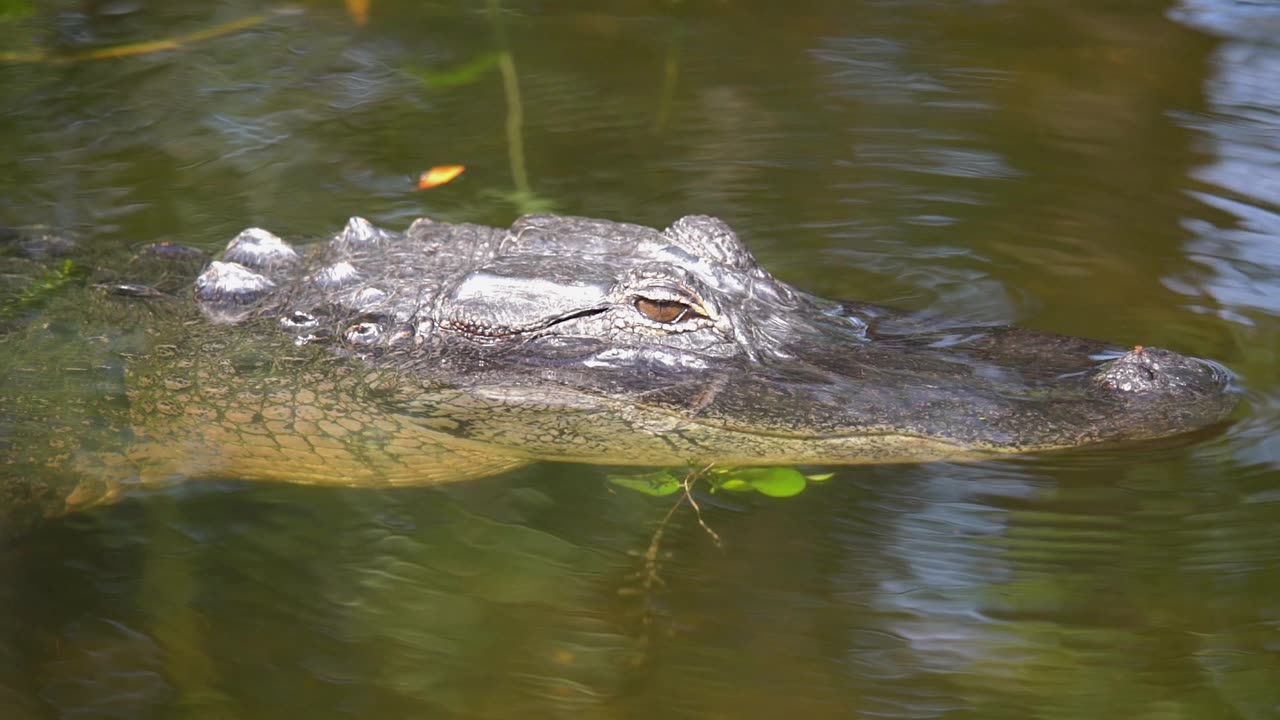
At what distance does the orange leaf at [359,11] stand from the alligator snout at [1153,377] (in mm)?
5343

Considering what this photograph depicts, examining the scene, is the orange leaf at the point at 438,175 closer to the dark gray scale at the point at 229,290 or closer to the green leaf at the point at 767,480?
the dark gray scale at the point at 229,290

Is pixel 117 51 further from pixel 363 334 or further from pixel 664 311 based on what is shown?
pixel 664 311

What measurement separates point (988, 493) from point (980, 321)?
0.96 m

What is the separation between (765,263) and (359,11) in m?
4.00

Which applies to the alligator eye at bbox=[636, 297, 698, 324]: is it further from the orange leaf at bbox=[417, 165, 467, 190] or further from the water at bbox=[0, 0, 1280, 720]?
the orange leaf at bbox=[417, 165, 467, 190]

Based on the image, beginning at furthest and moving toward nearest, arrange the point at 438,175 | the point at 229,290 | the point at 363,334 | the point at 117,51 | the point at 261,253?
the point at 117,51 < the point at 438,175 < the point at 261,253 < the point at 229,290 < the point at 363,334

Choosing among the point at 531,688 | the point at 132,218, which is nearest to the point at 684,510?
the point at 531,688

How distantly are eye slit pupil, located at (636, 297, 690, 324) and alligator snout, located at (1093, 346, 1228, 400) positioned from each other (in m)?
1.17

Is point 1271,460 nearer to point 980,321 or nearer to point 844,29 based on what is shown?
point 980,321

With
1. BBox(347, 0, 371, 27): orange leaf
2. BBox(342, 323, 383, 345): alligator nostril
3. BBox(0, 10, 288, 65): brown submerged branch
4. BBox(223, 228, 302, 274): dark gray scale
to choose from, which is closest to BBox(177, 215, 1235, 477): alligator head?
BBox(342, 323, 383, 345): alligator nostril

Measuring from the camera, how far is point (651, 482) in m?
3.35

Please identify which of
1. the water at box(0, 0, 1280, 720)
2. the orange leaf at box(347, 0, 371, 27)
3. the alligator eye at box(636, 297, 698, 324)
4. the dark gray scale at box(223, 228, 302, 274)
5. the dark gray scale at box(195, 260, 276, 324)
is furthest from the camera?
the orange leaf at box(347, 0, 371, 27)

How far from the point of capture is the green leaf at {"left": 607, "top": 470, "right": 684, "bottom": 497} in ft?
10.8

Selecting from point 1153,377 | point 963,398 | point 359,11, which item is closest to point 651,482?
point 963,398
